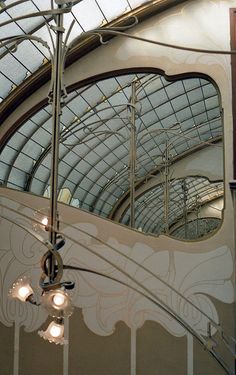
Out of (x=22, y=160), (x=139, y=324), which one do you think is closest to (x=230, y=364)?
(x=139, y=324)

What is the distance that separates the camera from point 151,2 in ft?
34.5

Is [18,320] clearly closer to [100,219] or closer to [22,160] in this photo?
[100,219]

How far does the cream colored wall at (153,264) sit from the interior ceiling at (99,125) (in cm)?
168

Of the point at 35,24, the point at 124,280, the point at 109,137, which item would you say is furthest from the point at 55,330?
the point at 109,137

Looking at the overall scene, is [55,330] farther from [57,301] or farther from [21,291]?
[21,291]

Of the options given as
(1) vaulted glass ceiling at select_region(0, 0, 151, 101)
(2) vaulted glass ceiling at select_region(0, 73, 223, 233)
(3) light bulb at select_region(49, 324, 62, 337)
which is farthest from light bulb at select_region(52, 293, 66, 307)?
(2) vaulted glass ceiling at select_region(0, 73, 223, 233)

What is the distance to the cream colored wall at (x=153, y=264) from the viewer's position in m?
9.16

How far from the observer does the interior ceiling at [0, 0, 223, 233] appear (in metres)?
12.4

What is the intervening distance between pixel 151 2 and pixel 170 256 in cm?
511

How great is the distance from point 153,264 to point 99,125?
23.5ft

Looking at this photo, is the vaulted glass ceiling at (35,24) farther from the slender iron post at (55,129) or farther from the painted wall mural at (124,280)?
the slender iron post at (55,129)

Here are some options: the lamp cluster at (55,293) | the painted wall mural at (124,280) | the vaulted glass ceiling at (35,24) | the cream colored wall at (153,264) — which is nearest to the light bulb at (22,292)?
the lamp cluster at (55,293)

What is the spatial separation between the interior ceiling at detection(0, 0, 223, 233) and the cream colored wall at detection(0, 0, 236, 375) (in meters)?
1.68

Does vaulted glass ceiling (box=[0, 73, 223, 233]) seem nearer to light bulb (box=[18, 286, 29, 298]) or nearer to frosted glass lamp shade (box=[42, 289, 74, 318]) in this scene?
light bulb (box=[18, 286, 29, 298])
